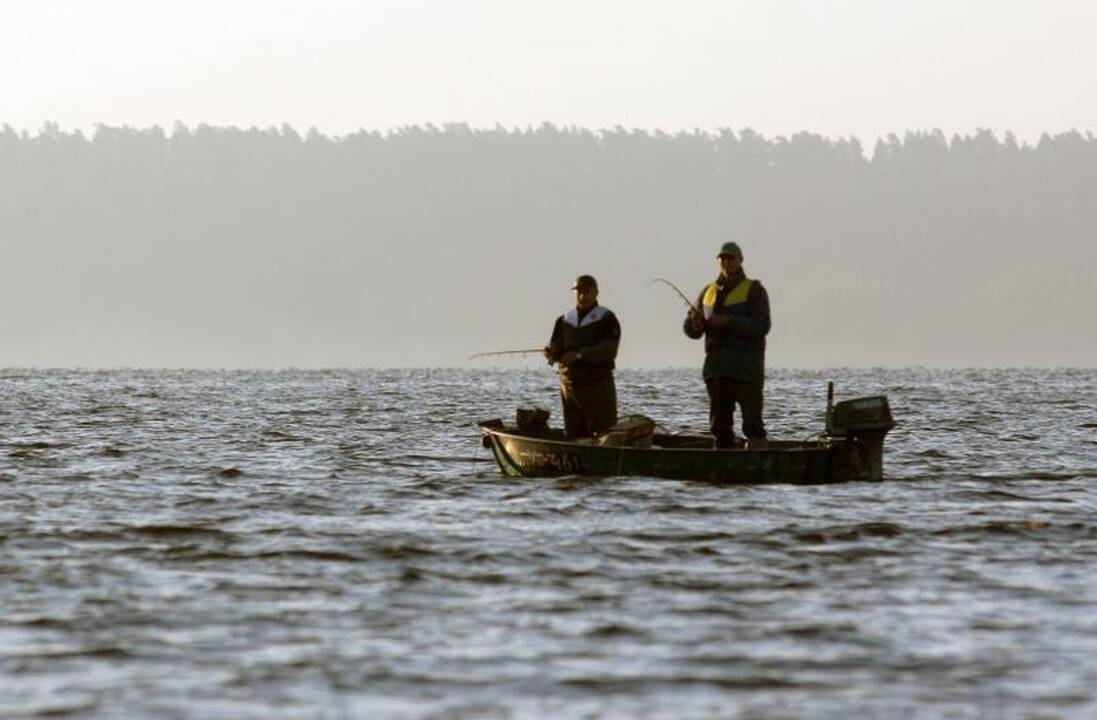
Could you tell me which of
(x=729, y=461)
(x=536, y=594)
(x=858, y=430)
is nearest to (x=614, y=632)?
(x=536, y=594)

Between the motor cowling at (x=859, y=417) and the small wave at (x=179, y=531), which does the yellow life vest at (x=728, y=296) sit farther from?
the small wave at (x=179, y=531)

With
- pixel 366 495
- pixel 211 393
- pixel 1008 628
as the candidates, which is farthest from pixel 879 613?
pixel 211 393

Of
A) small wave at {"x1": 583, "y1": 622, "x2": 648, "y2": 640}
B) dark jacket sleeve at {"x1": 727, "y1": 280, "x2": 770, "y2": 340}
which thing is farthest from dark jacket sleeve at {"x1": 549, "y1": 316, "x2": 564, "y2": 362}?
small wave at {"x1": 583, "y1": 622, "x2": 648, "y2": 640}

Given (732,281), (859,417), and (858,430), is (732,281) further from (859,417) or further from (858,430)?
(858,430)

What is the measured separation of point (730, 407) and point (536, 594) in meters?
7.50

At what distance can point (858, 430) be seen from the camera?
836 inches

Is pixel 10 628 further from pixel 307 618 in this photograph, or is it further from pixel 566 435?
pixel 566 435

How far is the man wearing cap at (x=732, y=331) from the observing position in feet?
67.6

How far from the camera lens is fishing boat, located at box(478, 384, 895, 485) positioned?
2089 cm

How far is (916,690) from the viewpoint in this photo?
11.3 meters

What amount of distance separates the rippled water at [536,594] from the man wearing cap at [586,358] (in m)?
0.79

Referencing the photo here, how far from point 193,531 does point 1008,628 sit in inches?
293

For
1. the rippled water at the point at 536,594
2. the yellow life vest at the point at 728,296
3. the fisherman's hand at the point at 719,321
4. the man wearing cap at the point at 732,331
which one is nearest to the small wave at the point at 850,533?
the rippled water at the point at 536,594

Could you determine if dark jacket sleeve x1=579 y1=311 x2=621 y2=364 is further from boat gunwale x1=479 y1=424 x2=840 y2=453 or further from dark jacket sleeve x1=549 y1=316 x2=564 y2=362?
boat gunwale x1=479 y1=424 x2=840 y2=453
